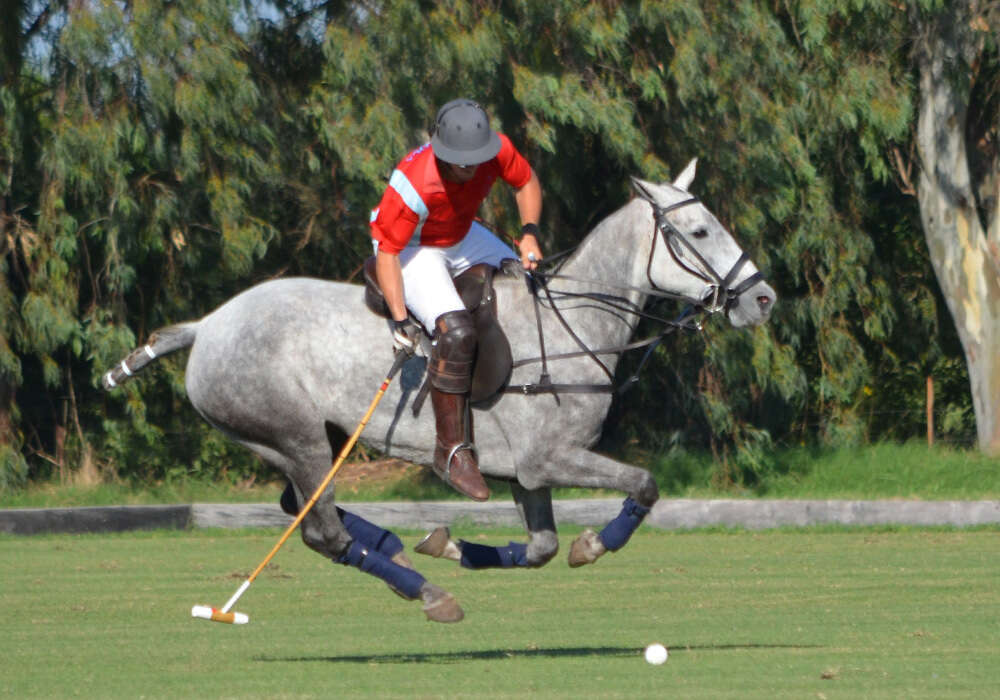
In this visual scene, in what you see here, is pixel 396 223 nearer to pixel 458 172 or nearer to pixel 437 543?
pixel 458 172

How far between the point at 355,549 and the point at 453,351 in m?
1.26

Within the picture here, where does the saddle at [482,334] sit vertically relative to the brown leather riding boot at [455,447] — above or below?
above

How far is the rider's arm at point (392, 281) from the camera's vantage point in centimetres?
758

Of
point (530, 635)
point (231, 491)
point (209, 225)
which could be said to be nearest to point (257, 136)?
point (209, 225)

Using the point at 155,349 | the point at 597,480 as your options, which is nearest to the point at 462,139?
the point at 597,480

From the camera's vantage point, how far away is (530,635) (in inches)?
358

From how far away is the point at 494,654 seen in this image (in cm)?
838

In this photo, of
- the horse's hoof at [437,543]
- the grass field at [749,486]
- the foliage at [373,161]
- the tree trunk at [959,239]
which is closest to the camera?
the horse's hoof at [437,543]

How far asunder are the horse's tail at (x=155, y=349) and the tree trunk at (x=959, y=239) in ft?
37.3

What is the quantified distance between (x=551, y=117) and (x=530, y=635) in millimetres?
7833

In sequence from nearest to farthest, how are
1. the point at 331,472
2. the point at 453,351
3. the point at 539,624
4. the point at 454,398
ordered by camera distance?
1. the point at 453,351
2. the point at 454,398
3. the point at 331,472
4. the point at 539,624

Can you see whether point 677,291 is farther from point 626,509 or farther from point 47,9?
point 47,9

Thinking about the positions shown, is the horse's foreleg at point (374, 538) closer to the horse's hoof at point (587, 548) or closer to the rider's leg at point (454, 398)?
the rider's leg at point (454, 398)

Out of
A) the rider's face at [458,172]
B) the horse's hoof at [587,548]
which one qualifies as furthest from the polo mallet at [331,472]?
the horse's hoof at [587,548]
